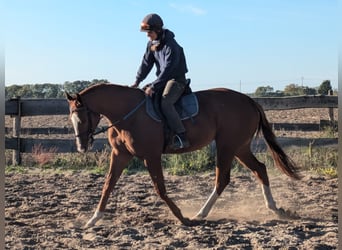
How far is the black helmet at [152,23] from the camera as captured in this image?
5.45m

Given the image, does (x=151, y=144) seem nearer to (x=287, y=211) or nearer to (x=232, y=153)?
(x=232, y=153)

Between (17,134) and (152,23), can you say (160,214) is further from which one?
(17,134)

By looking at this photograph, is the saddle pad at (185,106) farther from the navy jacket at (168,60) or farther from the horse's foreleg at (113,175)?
the horse's foreleg at (113,175)

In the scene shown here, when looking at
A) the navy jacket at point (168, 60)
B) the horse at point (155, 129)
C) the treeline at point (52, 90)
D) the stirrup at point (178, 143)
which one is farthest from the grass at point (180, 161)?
the treeline at point (52, 90)

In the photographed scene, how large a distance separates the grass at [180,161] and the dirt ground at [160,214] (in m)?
0.43

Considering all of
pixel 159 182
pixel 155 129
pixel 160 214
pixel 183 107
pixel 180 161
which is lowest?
pixel 160 214

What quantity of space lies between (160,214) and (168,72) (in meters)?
1.86

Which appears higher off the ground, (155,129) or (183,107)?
(183,107)

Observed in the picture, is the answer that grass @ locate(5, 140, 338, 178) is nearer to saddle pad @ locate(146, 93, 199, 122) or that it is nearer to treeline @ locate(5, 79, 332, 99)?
saddle pad @ locate(146, 93, 199, 122)

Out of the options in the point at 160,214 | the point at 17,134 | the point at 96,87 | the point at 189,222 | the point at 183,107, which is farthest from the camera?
the point at 17,134

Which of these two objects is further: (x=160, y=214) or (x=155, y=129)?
(x=160, y=214)

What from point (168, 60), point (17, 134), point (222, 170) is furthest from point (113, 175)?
point (17, 134)

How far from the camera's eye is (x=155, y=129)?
545cm

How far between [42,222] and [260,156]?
502cm
